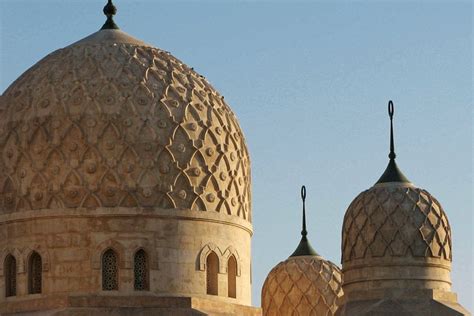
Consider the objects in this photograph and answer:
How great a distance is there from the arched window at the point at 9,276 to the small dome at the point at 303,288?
27.4ft

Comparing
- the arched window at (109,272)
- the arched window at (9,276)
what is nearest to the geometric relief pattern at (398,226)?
the arched window at (109,272)

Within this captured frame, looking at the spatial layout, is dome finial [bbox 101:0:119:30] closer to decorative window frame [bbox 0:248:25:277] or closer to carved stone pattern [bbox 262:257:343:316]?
decorative window frame [bbox 0:248:25:277]

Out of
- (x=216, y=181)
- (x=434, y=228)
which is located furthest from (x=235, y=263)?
(x=434, y=228)

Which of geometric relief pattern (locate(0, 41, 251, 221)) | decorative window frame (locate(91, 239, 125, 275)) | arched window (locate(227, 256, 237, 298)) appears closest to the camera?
decorative window frame (locate(91, 239, 125, 275))

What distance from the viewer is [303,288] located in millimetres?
38625

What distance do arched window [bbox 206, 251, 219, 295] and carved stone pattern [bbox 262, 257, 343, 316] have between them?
6.55 m

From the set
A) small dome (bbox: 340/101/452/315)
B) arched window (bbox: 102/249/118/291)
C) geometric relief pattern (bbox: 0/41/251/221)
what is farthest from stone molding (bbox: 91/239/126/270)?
small dome (bbox: 340/101/452/315)

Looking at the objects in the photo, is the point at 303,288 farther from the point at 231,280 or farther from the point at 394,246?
the point at 394,246

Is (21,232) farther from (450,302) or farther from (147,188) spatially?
(450,302)

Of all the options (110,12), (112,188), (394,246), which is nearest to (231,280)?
(112,188)

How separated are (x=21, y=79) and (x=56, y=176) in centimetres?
255

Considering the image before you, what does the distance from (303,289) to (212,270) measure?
670 centimetres

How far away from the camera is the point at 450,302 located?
32.2 metres

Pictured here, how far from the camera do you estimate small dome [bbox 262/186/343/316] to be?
3844cm
